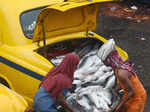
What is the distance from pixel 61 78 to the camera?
3.38 metres

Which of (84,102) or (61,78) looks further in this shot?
(84,102)

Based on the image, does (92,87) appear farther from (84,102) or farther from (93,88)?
(84,102)

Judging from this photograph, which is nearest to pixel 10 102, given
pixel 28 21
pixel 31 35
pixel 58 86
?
pixel 58 86

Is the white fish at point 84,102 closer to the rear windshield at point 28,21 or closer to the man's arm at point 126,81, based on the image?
the man's arm at point 126,81

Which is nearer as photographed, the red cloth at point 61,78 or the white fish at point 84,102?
the red cloth at point 61,78

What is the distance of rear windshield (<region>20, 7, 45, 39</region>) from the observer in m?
4.60

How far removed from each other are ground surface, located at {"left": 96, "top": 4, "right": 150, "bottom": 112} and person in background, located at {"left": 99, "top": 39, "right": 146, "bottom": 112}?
4.63 ft

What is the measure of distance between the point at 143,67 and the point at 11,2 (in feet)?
11.6

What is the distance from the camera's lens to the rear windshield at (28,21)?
460 centimetres

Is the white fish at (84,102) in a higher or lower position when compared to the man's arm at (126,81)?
lower

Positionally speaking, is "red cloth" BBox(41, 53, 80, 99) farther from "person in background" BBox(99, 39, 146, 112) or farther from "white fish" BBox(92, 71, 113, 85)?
"white fish" BBox(92, 71, 113, 85)

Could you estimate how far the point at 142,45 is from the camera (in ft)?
26.1

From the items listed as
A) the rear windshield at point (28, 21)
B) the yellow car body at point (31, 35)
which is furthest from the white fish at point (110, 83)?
the rear windshield at point (28, 21)

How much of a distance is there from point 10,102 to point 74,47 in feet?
6.76
